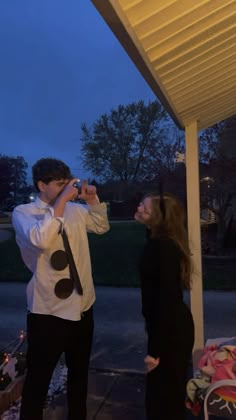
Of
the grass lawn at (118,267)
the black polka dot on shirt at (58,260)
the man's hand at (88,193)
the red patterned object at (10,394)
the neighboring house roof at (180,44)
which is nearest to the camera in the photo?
the neighboring house roof at (180,44)

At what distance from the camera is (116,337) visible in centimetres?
520

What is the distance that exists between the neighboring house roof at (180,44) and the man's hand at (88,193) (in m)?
0.73

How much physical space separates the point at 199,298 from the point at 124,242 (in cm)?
1136

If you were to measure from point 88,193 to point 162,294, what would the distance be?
0.85 m

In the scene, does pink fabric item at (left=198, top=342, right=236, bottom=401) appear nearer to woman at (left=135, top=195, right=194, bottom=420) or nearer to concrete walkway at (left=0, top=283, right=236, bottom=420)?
woman at (left=135, top=195, right=194, bottom=420)

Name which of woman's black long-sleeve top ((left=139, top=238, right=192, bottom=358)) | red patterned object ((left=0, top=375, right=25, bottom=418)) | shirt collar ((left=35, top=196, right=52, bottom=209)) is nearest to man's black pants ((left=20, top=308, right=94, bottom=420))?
woman's black long-sleeve top ((left=139, top=238, right=192, bottom=358))

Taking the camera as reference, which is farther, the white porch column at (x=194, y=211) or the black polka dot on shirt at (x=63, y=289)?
the white porch column at (x=194, y=211)

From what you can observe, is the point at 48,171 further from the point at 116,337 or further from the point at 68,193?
the point at 116,337

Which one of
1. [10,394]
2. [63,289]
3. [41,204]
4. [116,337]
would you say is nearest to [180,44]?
[41,204]

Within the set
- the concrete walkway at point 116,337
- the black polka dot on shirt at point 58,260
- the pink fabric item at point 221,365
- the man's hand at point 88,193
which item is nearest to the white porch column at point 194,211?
the pink fabric item at point 221,365

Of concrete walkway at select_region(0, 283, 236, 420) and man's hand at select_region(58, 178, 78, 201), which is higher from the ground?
man's hand at select_region(58, 178, 78, 201)

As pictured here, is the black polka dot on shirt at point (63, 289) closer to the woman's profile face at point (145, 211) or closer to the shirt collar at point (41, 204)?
the shirt collar at point (41, 204)

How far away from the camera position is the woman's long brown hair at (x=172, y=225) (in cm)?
Answer: 249

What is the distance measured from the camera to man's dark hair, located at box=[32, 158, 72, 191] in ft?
8.37
